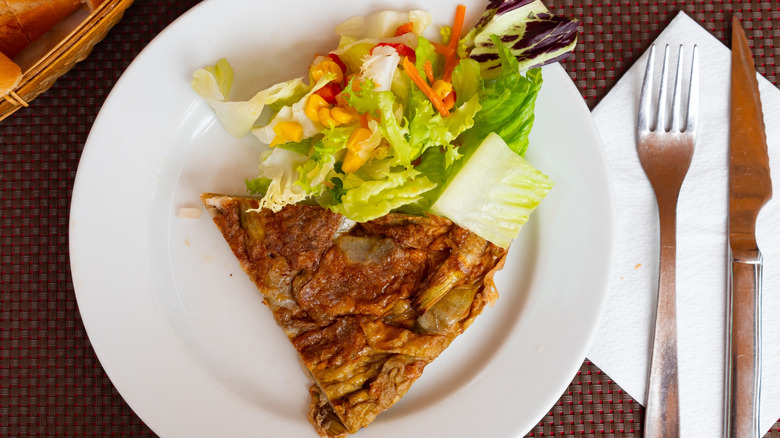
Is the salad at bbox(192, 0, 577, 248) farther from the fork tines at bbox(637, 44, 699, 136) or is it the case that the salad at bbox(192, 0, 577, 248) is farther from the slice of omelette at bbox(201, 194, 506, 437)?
the fork tines at bbox(637, 44, 699, 136)

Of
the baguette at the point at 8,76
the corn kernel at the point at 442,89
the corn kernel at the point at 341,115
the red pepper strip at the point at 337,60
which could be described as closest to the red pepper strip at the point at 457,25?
the corn kernel at the point at 442,89

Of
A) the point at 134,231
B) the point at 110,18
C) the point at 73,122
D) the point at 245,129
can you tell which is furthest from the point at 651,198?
the point at 73,122

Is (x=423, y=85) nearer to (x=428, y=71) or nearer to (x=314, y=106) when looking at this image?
(x=428, y=71)

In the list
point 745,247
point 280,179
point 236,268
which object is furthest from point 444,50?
point 745,247

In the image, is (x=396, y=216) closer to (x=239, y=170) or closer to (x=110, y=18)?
(x=239, y=170)

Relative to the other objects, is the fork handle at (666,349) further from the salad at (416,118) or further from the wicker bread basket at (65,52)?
the wicker bread basket at (65,52)
